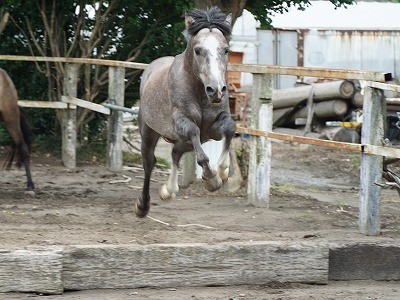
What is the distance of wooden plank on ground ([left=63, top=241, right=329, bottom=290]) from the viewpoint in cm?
597

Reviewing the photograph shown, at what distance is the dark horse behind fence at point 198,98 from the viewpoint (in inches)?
251

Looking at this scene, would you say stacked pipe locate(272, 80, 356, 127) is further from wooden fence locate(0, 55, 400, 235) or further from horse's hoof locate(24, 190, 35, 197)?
horse's hoof locate(24, 190, 35, 197)

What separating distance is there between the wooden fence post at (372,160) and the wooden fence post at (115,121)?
5.14 metres

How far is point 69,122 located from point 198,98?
19.4 feet

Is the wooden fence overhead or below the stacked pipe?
below

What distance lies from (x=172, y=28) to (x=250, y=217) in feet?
16.1

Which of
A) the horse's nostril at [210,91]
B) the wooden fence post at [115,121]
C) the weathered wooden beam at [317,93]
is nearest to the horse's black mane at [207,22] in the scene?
the horse's nostril at [210,91]

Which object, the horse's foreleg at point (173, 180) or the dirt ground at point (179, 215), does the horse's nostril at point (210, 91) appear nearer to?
the horse's foreleg at point (173, 180)

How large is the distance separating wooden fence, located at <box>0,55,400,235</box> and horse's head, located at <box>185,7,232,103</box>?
140 cm

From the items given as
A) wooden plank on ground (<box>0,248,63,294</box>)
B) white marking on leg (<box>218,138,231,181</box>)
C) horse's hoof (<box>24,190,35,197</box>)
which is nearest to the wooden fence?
white marking on leg (<box>218,138,231,181</box>)

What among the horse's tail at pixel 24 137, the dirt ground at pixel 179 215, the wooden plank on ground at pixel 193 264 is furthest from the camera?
the horse's tail at pixel 24 137

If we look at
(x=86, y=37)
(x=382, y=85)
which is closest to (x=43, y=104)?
(x=86, y=37)

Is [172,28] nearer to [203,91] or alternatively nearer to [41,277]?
[203,91]

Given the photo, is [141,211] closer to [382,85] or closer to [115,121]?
[382,85]
